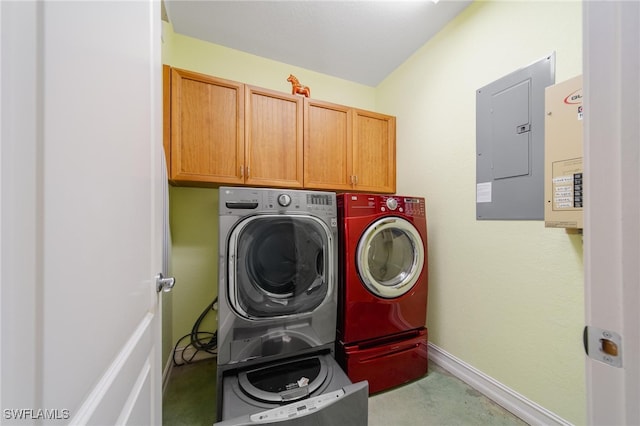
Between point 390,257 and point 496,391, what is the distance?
981 millimetres

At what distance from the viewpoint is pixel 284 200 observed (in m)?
1.36

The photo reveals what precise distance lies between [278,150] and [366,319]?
1.35 meters

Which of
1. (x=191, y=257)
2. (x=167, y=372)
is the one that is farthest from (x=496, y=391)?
(x=191, y=257)

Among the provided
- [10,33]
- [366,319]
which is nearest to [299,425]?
[366,319]

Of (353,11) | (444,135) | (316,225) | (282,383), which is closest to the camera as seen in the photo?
(282,383)

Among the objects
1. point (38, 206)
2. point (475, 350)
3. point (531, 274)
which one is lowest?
point (475, 350)

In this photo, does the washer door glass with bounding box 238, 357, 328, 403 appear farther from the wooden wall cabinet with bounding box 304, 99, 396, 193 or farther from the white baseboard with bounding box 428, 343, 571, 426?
the wooden wall cabinet with bounding box 304, 99, 396, 193

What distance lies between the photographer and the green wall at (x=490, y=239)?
1137 mm

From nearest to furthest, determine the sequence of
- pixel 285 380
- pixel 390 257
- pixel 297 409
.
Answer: pixel 297 409
pixel 285 380
pixel 390 257

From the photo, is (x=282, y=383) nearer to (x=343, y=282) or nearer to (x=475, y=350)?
(x=343, y=282)

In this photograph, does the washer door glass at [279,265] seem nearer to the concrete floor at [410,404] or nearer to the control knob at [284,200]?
the control knob at [284,200]

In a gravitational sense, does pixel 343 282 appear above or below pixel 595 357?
below

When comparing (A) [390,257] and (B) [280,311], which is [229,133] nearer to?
(B) [280,311]

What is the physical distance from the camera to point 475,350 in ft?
4.98
